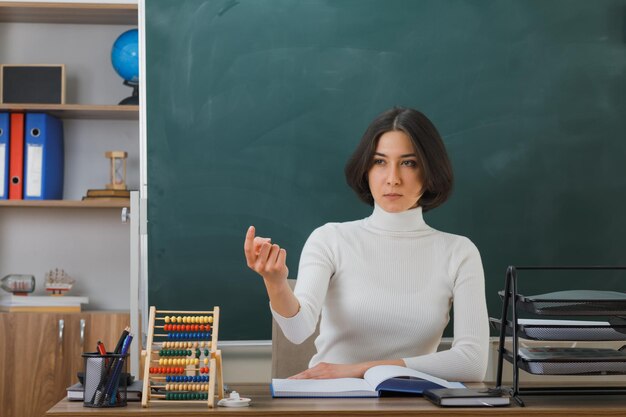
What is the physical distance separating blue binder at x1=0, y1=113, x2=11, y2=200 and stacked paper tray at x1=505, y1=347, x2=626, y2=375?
2.42 m

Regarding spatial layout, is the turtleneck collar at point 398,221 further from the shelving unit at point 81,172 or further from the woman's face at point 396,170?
the shelving unit at point 81,172

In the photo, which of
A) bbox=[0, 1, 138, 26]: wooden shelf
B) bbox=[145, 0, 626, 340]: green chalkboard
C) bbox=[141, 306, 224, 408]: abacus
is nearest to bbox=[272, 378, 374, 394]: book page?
bbox=[141, 306, 224, 408]: abacus

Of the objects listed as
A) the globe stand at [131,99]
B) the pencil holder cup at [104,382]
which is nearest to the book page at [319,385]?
the pencil holder cup at [104,382]

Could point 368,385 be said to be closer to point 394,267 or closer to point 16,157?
point 394,267

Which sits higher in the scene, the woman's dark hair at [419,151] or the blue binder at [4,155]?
the blue binder at [4,155]

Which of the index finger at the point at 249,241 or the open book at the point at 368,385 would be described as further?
the open book at the point at 368,385

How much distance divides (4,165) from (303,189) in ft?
4.13

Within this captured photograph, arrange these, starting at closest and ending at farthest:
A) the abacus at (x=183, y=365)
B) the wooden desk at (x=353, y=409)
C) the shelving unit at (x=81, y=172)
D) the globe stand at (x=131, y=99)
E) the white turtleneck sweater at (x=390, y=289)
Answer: the wooden desk at (x=353, y=409), the abacus at (x=183, y=365), the white turtleneck sweater at (x=390, y=289), the globe stand at (x=131, y=99), the shelving unit at (x=81, y=172)

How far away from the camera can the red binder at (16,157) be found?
11.2ft

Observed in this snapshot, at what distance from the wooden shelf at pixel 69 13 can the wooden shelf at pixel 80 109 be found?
1.34ft

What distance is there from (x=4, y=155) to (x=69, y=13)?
646 mm

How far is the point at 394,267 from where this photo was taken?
221 centimetres

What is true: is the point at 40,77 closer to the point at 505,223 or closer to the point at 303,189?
the point at 303,189

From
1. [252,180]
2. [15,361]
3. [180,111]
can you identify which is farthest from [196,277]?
[15,361]
